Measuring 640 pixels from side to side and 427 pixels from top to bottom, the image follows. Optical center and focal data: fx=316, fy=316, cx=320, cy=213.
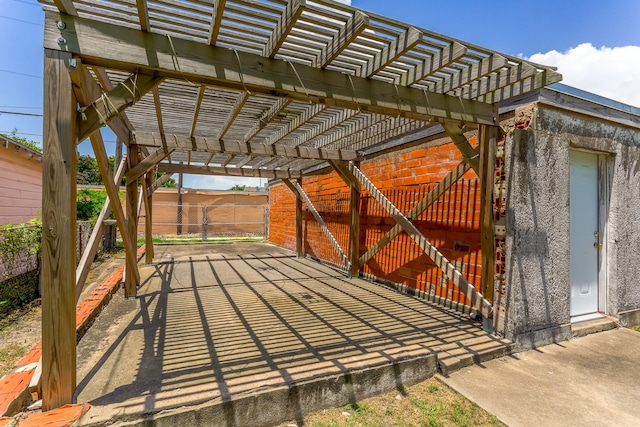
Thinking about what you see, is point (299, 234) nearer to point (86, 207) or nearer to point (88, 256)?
point (88, 256)

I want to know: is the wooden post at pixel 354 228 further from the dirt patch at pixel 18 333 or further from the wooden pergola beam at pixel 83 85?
the dirt patch at pixel 18 333

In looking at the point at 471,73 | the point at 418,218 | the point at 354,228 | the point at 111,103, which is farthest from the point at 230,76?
the point at 354,228

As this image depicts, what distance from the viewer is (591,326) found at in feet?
12.4

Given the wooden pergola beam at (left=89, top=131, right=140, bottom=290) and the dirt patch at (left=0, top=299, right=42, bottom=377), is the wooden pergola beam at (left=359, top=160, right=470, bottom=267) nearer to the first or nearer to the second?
the wooden pergola beam at (left=89, top=131, right=140, bottom=290)

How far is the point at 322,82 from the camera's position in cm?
285

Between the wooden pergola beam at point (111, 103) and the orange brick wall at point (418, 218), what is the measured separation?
369cm

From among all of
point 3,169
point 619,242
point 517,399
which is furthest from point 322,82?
point 3,169

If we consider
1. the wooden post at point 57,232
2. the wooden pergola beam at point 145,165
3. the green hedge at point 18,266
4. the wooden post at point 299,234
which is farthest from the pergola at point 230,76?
the wooden post at point 299,234

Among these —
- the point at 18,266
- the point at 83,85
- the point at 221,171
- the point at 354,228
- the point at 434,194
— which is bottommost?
the point at 18,266

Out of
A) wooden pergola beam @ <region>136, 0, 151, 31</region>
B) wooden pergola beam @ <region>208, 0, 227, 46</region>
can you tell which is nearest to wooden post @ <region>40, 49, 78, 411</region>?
wooden pergola beam @ <region>136, 0, 151, 31</region>

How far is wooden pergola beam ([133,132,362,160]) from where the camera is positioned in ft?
18.0

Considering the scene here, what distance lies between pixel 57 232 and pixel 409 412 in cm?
274

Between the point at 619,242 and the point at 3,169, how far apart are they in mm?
11753

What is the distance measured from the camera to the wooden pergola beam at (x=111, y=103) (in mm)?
2299
